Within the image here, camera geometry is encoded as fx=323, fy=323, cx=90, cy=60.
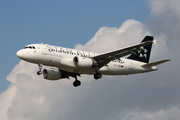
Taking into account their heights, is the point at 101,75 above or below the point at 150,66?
below

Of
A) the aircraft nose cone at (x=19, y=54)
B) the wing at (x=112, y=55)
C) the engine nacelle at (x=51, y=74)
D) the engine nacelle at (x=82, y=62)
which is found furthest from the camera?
the engine nacelle at (x=51, y=74)

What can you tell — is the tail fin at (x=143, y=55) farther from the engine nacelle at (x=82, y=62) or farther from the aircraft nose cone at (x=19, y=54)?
the aircraft nose cone at (x=19, y=54)

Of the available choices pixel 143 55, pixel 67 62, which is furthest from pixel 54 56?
pixel 143 55

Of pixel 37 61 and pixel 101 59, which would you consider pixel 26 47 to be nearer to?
pixel 37 61

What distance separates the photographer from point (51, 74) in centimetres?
4897

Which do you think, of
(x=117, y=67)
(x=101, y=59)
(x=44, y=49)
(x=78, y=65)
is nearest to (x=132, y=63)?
(x=117, y=67)

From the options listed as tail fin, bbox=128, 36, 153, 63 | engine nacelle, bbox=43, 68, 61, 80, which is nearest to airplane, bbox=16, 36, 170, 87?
engine nacelle, bbox=43, 68, 61, 80

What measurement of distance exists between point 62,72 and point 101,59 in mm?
7243

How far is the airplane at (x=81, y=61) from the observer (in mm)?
43000

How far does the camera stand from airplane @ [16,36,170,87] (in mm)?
43000

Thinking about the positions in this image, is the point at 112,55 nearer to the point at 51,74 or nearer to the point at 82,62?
the point at 82,62

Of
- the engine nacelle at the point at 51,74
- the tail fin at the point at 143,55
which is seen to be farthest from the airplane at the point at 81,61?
the tail fin at the point at 143,55

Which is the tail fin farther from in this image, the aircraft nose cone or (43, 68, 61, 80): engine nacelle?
the aircraft nose cone

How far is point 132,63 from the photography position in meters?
49.6
